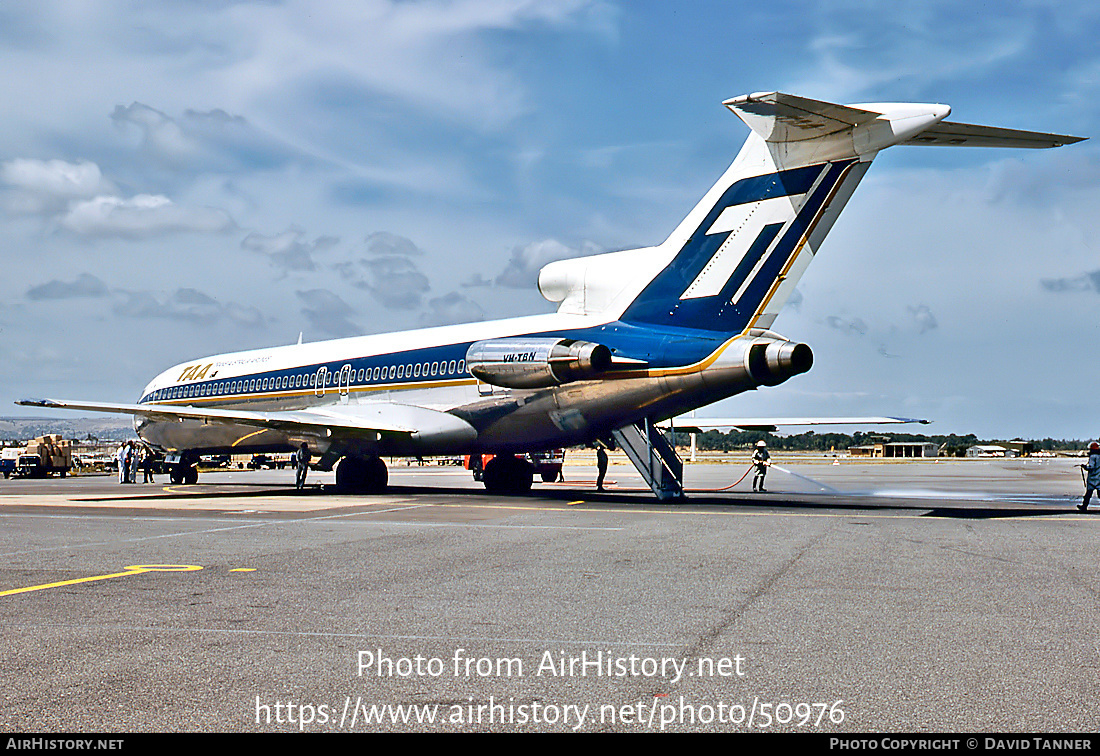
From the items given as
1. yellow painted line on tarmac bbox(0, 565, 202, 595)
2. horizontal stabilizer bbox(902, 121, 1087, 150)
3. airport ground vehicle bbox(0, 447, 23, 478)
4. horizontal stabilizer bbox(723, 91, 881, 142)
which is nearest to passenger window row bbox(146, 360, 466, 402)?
horizontal stabilizer bbox(723, 91, 881, 142)

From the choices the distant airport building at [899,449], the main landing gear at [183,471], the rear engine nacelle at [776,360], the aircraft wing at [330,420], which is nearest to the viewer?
the rear engine nacelle at [776,360]

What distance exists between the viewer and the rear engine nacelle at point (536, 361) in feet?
67.8

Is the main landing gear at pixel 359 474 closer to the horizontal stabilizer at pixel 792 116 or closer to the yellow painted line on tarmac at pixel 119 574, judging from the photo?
the horizontal stabilizer at pixel 792 116

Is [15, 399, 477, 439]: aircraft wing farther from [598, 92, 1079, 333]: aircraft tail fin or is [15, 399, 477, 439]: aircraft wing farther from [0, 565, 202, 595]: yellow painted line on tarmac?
[0, 565, 202, 595]: yellow painted line on tarmac

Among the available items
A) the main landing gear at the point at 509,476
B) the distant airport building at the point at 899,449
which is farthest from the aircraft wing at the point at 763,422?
the distant airport building at the point at 899,449

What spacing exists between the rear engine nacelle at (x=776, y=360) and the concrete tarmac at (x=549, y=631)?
4950 millimetres

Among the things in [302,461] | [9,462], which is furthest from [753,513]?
[9,462]

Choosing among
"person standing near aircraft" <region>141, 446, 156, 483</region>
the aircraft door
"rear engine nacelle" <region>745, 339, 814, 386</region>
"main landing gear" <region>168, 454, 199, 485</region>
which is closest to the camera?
"rear engine nacelle" <region>745, 339, 814, 386</region>

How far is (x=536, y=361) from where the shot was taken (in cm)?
2142

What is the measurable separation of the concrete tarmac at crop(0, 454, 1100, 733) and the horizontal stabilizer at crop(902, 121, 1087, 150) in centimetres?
670

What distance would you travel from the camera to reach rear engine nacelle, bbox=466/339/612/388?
67.8 feet

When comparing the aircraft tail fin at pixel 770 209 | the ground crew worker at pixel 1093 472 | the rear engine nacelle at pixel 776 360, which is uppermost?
the aircraft tail fin at pixel 770 209

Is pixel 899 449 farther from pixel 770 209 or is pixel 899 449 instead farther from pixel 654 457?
pixel 770 209

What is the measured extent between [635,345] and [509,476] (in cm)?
795
